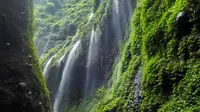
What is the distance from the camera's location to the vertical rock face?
26.3 ft

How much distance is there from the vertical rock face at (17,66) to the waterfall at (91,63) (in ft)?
24.7

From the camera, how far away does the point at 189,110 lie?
6.63 meters

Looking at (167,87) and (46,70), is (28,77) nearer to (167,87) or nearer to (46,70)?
(167,87)

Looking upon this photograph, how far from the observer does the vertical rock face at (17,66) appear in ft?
26.3

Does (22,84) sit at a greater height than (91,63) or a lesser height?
lesser

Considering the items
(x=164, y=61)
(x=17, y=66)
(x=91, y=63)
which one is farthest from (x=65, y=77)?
(x=164, y=61)

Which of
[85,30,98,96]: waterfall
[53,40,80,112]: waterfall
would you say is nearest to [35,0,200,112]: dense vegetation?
[85,30,98,96]: waterfall

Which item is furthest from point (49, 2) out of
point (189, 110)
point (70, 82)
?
point (189, 110)

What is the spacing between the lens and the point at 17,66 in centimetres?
913

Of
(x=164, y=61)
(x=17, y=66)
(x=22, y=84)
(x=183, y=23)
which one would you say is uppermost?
(x=17, y=66)

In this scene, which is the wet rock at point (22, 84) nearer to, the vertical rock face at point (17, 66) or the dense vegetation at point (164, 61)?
the vertical rock face at point (17, 66)

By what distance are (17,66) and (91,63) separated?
33.9 ft

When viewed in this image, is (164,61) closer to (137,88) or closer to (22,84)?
(137,88)

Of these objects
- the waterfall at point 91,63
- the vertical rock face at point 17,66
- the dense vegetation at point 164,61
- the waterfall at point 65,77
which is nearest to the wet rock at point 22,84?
the vertical rock face at point 17,66
